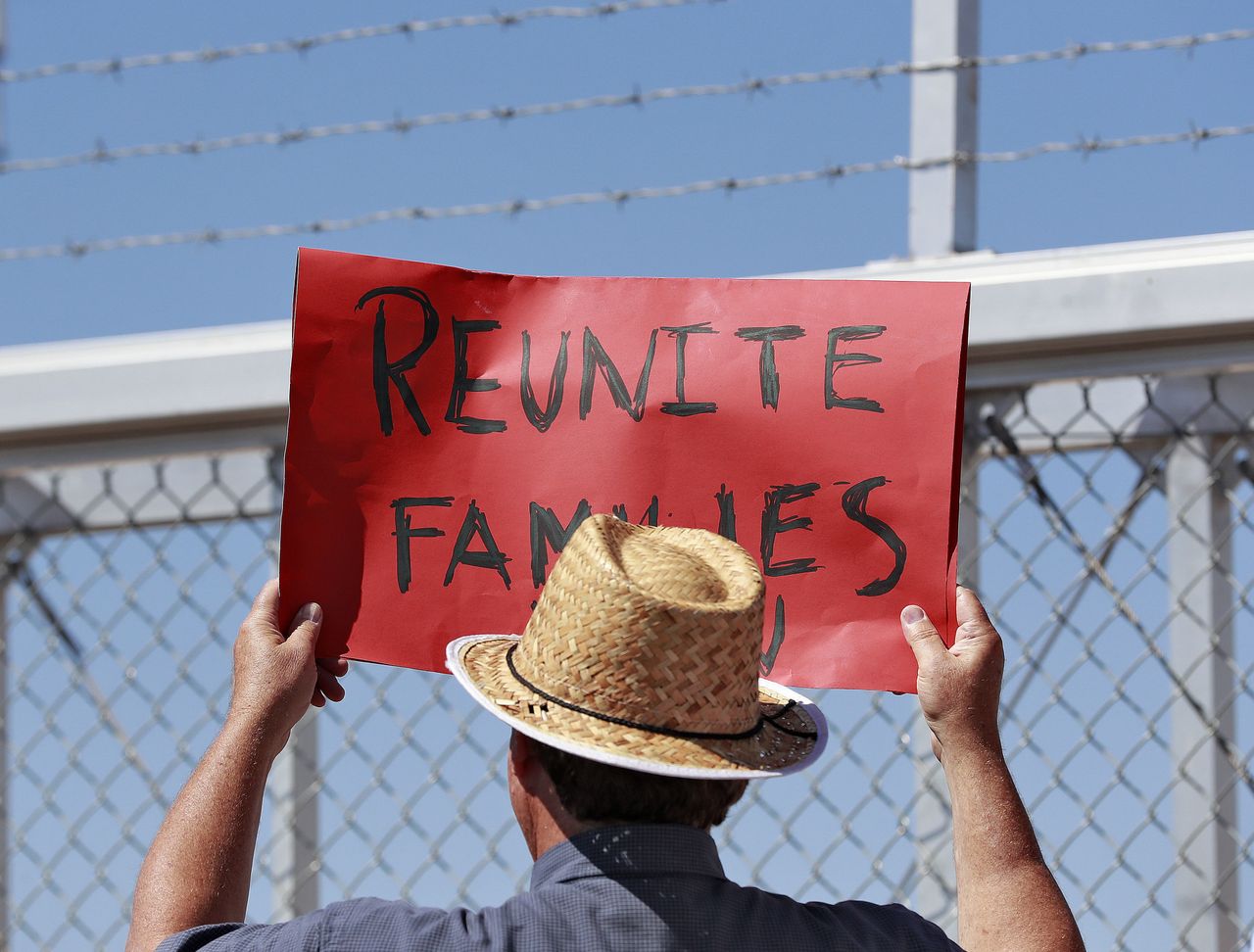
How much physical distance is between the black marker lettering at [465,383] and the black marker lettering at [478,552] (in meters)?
0.10

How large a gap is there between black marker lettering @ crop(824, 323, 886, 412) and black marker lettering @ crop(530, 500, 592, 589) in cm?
29

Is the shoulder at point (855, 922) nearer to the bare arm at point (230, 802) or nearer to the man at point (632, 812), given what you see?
the man at point (632, 812)

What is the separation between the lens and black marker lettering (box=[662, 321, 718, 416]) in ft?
5.82

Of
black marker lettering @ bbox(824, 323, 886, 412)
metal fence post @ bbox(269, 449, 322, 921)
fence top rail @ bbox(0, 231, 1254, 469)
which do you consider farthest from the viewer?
metal fence post @ bbox(269, 449, 322, 921)

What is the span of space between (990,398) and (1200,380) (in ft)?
0.89

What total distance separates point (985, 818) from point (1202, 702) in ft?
2.31

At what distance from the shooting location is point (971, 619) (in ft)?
5.35

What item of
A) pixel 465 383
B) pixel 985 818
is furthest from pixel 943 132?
pixel 985 818

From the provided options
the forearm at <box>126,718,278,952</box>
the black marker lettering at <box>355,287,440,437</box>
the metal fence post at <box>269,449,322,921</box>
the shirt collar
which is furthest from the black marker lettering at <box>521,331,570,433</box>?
the metal fence post at <box>269,449,322,921</box>

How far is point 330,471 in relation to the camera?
5.78 feet

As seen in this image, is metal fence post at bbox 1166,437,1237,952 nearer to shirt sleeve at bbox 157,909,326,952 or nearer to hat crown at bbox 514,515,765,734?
hat crown at bbox 514,515,765,734

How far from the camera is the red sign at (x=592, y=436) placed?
1.72m

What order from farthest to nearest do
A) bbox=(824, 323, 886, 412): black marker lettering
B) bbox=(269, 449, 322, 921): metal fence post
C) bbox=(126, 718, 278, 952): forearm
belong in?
1. bbox=(269, 449, 322, 921): metal fence post
2. bbox=(824, 323, 886, 412): black marker lettering
3. bbox=(126, 718, 278, 952): forearm

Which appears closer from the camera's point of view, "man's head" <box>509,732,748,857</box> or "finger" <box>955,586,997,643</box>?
"man's head" <box>509,732,748,857</box>
